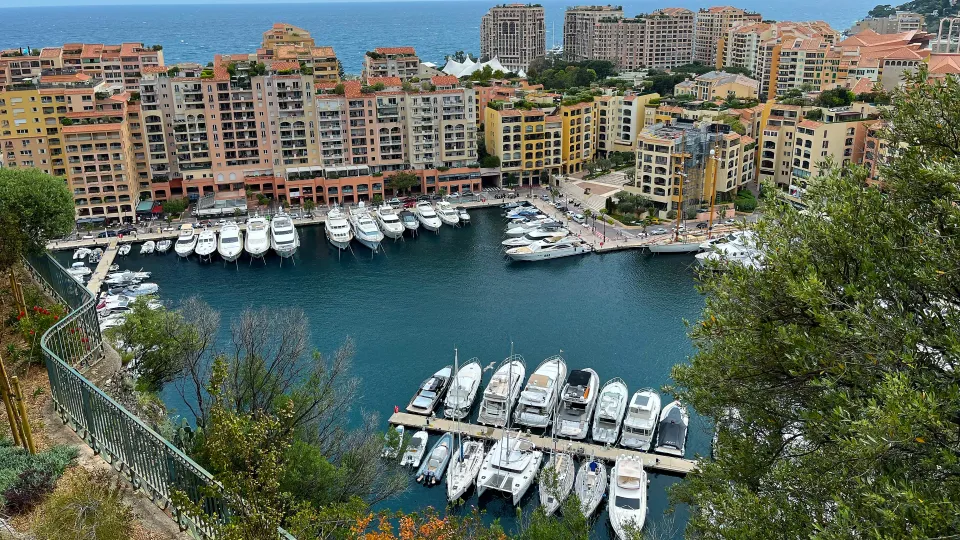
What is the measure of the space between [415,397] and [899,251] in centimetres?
2571

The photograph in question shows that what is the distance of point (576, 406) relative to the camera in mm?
32750

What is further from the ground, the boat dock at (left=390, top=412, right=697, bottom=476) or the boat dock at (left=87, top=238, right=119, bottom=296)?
the boat dock at (left=87, top=238, right=119, bottom=296)

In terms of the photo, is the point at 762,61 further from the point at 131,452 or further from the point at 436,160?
the point at 131,452

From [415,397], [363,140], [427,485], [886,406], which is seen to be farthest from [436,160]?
[886,406]

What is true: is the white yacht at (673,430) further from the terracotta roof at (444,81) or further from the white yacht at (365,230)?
the terracotta roof at (444,81)

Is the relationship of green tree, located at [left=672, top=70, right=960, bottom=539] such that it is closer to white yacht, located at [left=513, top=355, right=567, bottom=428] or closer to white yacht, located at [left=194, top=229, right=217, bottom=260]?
white yacht, located at [left=513, top=355, right=567, bottom=428]

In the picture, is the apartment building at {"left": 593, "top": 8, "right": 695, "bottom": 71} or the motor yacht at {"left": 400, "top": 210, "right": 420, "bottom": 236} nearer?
the motor yacht at {"left": 400, "top": 210, "right": 420, "bottom": 236}

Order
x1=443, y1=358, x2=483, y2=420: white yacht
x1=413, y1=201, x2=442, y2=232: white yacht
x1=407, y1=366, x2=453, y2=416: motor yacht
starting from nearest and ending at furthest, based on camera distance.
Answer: x1=443, y1=358, x2=483, y2=420: white yacht
x1=407, y1=366, x2=453, y2=416: motor yacht
x1=413, y1=201, x2=442, y2=232: white yacht

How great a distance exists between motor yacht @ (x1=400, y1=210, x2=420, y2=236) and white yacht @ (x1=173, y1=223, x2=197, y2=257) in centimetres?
1581

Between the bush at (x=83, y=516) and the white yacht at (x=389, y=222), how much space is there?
152ft

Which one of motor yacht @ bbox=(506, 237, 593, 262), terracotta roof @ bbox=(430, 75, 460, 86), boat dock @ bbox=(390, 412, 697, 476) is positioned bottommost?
boat dock @ bbox=(390, 412, 697, 476)

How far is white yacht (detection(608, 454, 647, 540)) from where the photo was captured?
1019 inches

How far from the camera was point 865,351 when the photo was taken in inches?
396

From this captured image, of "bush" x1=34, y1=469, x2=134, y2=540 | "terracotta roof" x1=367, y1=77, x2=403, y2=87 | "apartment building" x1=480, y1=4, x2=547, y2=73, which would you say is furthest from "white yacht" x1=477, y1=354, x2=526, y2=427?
"apartment building" x1=480, y1=4, x2=547, y2=73
